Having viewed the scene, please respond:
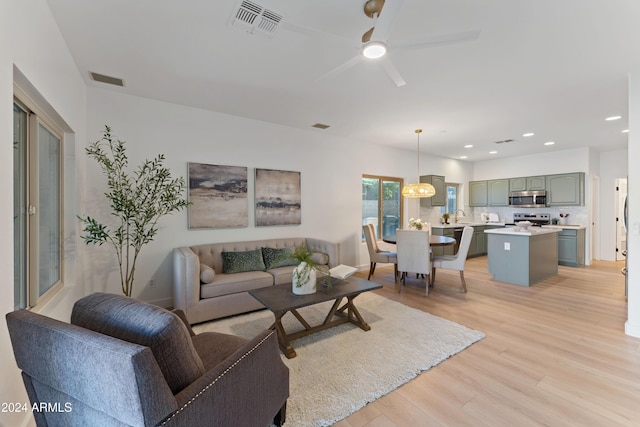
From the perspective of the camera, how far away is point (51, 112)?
6.84 ft

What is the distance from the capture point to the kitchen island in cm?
438

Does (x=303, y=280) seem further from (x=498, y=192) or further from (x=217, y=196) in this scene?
(x=498, y=192)

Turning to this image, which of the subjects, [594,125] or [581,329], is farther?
[594,125]

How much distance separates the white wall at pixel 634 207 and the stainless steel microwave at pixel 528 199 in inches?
171

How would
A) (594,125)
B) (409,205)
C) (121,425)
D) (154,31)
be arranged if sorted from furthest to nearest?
1. (409,205)
2. (594,125)
3. (154,31)
4. (121,425)

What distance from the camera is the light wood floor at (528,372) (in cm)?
170

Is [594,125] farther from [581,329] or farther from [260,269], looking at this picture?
[260,269]

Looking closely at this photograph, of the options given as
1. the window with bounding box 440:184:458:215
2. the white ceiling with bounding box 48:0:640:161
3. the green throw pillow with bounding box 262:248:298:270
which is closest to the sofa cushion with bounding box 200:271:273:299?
the green throw pillow with bounding box 262:248:298:270

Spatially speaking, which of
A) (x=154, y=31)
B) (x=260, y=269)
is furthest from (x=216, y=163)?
(x=154, y=31)

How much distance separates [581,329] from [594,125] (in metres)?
3.52

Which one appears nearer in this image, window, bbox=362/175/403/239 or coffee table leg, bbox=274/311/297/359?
coffee table leg, bbox=274/311/297/359

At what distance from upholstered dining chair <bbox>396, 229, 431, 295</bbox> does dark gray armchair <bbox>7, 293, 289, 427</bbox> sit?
3183mm

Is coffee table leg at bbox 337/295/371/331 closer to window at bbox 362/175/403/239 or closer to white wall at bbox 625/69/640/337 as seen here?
white wall at bbox 625/69/640/337

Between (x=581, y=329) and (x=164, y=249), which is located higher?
(x=164, y=249)
